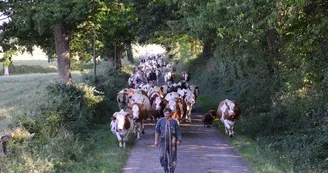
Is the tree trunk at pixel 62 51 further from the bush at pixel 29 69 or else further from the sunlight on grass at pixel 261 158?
the bush at pixel 29 69

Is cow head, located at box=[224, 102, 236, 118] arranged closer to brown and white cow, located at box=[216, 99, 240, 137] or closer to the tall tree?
brown and white cow, located at box=[216, 99, 240, 137]

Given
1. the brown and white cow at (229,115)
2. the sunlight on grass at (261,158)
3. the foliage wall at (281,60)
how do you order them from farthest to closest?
1. the brown and white cow at (229,115)
2. the foliage wall at (281,60)
3. the sunlight on grass at (261,158)

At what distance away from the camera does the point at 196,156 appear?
14766 mm

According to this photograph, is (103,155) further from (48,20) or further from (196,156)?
(48,20)

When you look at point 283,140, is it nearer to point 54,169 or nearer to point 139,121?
point 139,121

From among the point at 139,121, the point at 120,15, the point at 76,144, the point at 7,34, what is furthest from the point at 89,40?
the point at 76,144

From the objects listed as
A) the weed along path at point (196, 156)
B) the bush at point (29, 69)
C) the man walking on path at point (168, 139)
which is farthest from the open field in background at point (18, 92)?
the bush at point (29, 69)

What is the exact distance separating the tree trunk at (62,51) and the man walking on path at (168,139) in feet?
39.4

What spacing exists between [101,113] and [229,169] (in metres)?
10.9

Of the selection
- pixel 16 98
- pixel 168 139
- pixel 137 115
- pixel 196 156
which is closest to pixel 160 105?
pixel 137 115

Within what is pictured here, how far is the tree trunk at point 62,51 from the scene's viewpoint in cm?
2269

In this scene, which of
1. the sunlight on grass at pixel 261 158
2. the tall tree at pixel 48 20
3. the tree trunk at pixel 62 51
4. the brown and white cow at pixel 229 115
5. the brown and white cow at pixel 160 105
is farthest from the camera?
the tree trunk at pixel 62 51

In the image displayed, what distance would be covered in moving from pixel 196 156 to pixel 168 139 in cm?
336

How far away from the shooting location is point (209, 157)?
14.5 meters
